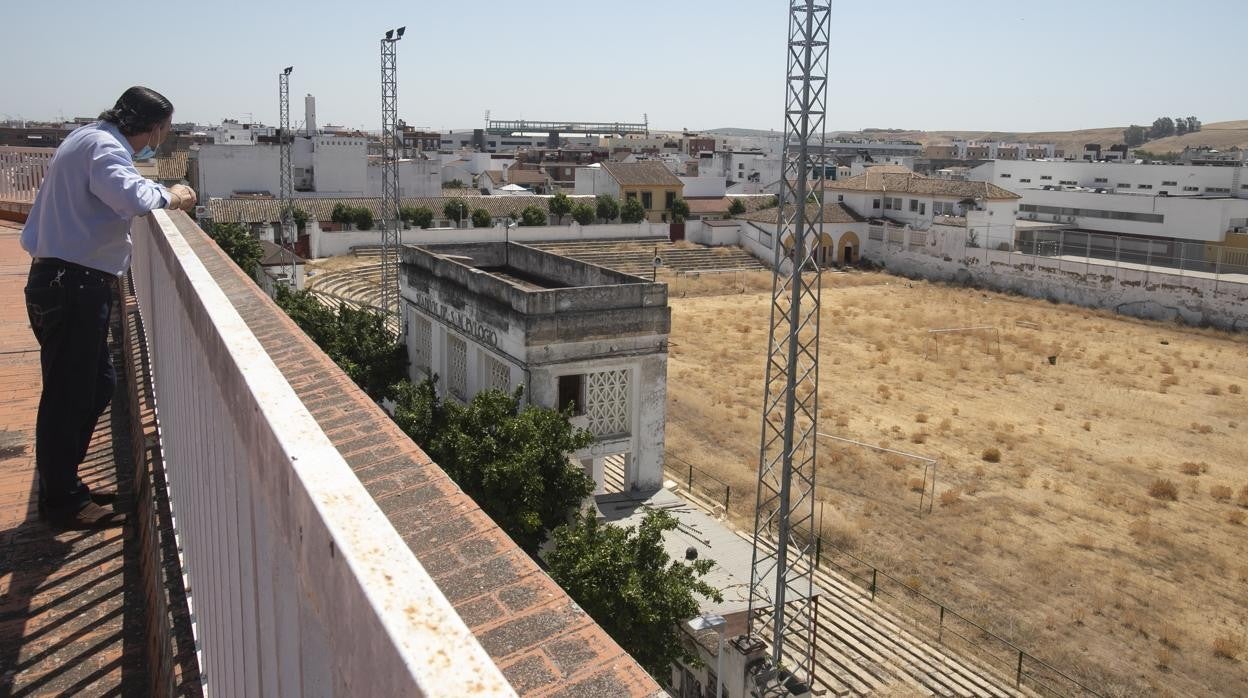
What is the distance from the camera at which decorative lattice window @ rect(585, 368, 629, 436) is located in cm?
1755

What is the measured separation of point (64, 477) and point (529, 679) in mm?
3483

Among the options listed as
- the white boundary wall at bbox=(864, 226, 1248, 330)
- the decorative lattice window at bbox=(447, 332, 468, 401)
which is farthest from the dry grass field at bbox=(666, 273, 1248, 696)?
the decorative lattice window at bbox=(447, 332, 468, 401)

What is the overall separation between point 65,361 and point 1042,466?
2349cm

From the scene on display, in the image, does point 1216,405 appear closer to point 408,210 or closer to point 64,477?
point 64,477

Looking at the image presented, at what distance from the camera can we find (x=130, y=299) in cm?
995

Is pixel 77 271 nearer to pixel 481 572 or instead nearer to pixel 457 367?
pixel 481 572

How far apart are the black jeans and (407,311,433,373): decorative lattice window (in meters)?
16.5

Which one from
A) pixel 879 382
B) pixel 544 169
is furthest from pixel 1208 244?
pixel 544 169

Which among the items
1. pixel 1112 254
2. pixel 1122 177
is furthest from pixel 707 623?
pixel 1122 177

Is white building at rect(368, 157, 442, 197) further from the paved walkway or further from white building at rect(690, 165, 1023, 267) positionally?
the paved walkway

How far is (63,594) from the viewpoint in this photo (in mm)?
3668

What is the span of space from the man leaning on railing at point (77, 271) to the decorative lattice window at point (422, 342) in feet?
54.2

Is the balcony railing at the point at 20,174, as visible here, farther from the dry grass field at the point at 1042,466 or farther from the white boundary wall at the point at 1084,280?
the white boundary wall at the point at 1084,280

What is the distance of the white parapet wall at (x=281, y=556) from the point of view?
123 centimetres
